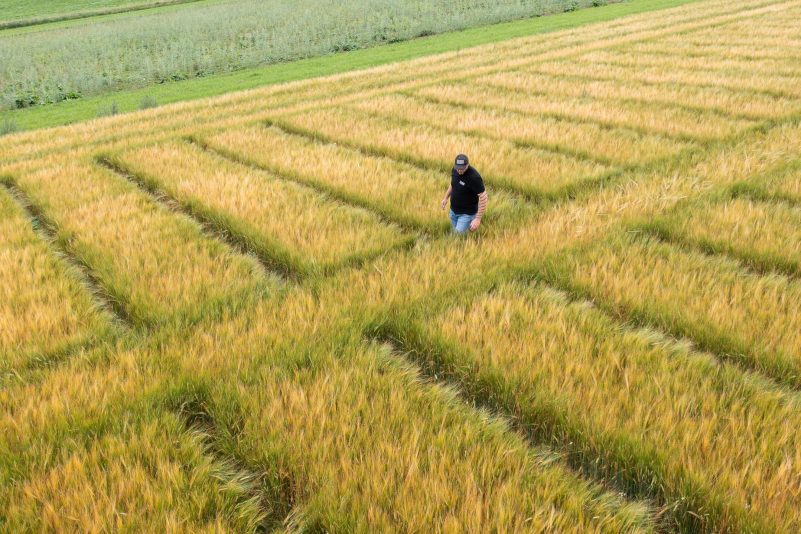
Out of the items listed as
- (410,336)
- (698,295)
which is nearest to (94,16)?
(410,336)

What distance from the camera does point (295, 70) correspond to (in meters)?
17.6

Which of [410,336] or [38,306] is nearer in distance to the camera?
[410,336]

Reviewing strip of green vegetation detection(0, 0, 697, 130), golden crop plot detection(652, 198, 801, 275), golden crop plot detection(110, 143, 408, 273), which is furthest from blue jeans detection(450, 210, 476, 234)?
strip of green vegetation detection(0, 0, 697, 130)

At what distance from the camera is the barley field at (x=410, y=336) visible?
91.4 inches

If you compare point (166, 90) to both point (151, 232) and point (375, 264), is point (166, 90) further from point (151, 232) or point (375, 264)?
point (375, 264)

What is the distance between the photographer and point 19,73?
20125 millimetres

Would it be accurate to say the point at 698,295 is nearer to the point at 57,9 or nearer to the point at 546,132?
the point at 546,132

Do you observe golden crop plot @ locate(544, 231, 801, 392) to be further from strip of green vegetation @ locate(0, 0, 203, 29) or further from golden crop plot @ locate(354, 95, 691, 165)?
strip of green vegetation @ locate(0, 0, 203, 29)

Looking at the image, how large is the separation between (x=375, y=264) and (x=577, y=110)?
5.61 metres

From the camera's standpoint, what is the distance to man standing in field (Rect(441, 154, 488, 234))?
4723 mm

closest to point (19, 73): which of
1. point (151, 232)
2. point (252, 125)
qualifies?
point (252, 125)

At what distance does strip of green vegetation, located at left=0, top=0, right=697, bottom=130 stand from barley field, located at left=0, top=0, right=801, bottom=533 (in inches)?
313

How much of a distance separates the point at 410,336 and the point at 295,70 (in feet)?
51.6

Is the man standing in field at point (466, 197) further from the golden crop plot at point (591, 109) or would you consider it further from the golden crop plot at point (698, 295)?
the golden crop plot at point (591, 109)
